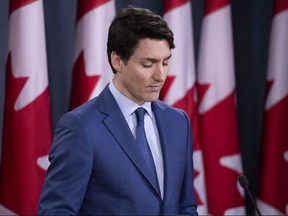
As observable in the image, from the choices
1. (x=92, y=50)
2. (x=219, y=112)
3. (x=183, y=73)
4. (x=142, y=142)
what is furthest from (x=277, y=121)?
(x=142, y=142)

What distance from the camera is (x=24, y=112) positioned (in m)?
2.38

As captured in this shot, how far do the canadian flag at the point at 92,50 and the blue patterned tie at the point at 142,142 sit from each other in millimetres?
1038

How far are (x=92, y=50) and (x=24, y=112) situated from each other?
0.39 m

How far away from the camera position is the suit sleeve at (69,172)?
51.1 inches

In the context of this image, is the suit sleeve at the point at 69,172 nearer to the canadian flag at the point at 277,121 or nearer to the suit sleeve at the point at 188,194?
the suit sleeve at the point at 188,194

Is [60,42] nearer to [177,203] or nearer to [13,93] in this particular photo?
[13,93]

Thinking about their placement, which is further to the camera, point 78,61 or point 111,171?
point 78,61

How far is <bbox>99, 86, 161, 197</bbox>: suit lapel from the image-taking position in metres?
1.37

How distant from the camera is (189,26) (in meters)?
2.64

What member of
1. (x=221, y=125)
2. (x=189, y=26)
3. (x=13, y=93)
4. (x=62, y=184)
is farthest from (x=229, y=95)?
(x=62, y=184)

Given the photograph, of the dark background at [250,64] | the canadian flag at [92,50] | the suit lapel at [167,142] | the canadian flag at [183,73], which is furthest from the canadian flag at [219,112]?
the suit lapel at [167,142]

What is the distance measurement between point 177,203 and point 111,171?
206 millimetres

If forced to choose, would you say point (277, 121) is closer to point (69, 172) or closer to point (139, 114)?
point (139, 114)

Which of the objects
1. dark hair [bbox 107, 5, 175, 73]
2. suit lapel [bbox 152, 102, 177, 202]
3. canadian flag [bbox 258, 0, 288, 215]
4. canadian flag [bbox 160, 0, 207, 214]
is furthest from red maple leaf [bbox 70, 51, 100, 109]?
dark hair [bbox 107, 5, 175, 73]
